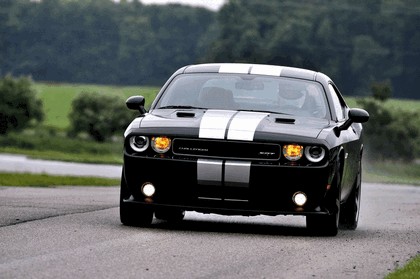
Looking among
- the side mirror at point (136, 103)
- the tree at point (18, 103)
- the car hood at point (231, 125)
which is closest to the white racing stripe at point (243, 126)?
the car hood at point (231, 125)

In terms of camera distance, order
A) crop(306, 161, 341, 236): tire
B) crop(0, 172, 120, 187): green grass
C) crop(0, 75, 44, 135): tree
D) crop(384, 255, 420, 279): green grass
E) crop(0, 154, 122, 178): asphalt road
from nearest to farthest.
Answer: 1. crop(384, 255, 420, 279): green grass
2. crop(306, 161, 341, 236): tire
3. crop(0, 172, 120, 187): green grass
4. crop(0, 154, 122, 178): asphalt road
5. crop(0, 75, 44, 135): tree

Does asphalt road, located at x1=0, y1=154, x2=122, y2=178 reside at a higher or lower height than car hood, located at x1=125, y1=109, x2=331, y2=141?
lower

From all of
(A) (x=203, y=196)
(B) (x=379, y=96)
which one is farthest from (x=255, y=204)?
(B) (x=379, y=96)

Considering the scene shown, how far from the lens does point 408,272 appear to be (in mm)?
9156

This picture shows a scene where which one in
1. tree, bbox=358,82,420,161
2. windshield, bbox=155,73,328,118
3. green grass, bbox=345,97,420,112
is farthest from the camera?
green grass, bbox=345,97,420,112

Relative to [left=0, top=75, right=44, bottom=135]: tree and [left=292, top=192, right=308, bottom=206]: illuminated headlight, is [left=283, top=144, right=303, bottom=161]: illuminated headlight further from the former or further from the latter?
[left=0, top=75, right=44, bottom=135]: tree

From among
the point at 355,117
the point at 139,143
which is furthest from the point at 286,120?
the point at 139,143

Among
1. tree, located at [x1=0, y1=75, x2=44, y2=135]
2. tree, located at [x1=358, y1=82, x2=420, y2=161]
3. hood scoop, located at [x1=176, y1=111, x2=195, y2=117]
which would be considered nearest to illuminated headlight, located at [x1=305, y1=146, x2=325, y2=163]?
hood scoop, located at [x1=176, y1=111, x2=195, y2=117]

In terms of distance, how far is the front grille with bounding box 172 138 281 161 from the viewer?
38.1 feet

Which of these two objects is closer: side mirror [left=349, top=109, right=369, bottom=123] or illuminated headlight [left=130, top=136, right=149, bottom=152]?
illuminated headlight [left=130, top=136, right=149, bottom=152]

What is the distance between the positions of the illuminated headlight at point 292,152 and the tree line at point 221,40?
3839 inches

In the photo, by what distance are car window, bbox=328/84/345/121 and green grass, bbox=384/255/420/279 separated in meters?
3.48

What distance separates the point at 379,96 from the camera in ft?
278

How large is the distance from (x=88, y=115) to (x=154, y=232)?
76017 millimetres
